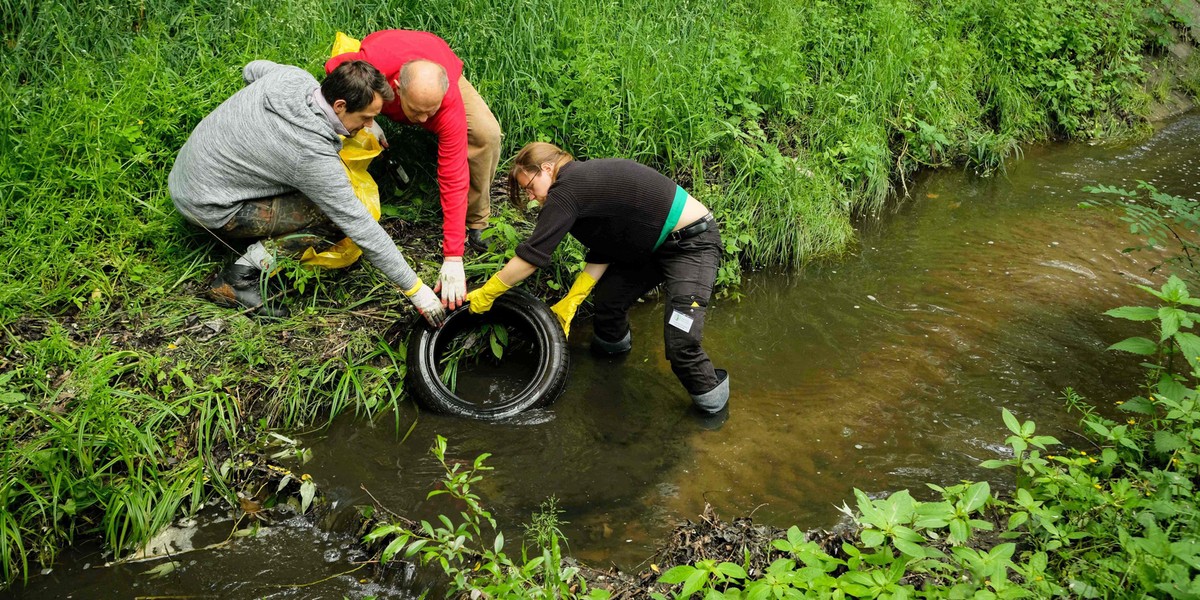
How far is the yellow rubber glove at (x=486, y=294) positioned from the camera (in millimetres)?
4645

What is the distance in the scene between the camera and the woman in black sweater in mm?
4438

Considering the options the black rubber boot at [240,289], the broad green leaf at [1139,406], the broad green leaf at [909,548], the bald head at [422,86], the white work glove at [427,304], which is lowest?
the black rubber boot at [240,289]

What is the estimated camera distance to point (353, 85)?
4254mm

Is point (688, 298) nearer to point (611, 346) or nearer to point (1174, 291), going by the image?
point (611, 346)

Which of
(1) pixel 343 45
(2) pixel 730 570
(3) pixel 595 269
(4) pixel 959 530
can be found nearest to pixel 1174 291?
(4) pixel 959 530

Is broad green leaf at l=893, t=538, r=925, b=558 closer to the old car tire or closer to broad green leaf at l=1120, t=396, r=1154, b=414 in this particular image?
broad green leaf at l=1120, t=396, r=1154, b=414

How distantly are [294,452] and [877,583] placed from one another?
9.81 feet

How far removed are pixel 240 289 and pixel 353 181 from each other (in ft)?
2.96

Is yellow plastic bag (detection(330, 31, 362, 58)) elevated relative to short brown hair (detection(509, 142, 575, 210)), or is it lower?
elevated

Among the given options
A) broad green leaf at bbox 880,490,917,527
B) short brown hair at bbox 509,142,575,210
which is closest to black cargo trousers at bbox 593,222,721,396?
short brown hair at bbox 509,142,575,210

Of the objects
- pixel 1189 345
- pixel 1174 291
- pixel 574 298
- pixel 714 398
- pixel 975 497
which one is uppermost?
pixel 1174 291

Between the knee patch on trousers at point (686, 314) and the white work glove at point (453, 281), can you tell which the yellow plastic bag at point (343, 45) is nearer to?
the white work glove at point (453, 281)

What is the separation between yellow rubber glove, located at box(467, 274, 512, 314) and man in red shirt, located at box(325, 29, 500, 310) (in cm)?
7

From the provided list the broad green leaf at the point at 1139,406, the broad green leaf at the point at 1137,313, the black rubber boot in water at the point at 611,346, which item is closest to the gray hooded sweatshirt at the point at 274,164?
the black rubber boot in water at the point at 611,346
